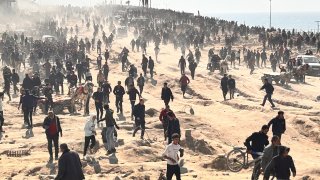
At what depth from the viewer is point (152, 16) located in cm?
8394

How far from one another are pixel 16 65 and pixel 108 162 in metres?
21.7

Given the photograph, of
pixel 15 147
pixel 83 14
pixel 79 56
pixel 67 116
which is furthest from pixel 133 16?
pixel 15 147

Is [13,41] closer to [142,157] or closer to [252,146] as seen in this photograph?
[142,157]

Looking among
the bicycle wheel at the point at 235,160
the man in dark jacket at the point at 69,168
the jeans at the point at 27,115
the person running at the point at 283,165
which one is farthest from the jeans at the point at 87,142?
the person running at the point at 283,165

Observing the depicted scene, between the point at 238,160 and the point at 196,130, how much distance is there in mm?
5824

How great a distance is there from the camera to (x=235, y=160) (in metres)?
15.3

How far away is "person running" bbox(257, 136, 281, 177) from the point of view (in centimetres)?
1254

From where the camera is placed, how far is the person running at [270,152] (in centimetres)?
1254

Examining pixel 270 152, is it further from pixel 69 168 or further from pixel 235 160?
pixel 69 168

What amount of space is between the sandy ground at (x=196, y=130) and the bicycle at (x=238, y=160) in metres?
0.21

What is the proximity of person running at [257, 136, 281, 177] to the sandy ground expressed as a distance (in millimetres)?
1808

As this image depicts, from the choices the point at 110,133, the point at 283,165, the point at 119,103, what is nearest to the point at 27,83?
the point at 119,103

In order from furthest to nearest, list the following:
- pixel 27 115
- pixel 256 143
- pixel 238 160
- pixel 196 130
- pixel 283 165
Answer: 1. pixel 196 130
2. pixel 27 115
3. pixel 238 160
4. pixel 256 143
5. pixel 283 165

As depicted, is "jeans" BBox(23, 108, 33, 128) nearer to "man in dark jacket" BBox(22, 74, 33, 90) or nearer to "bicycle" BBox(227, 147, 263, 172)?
"man in dark jacket" BBox(22, 74, 33, 90)
